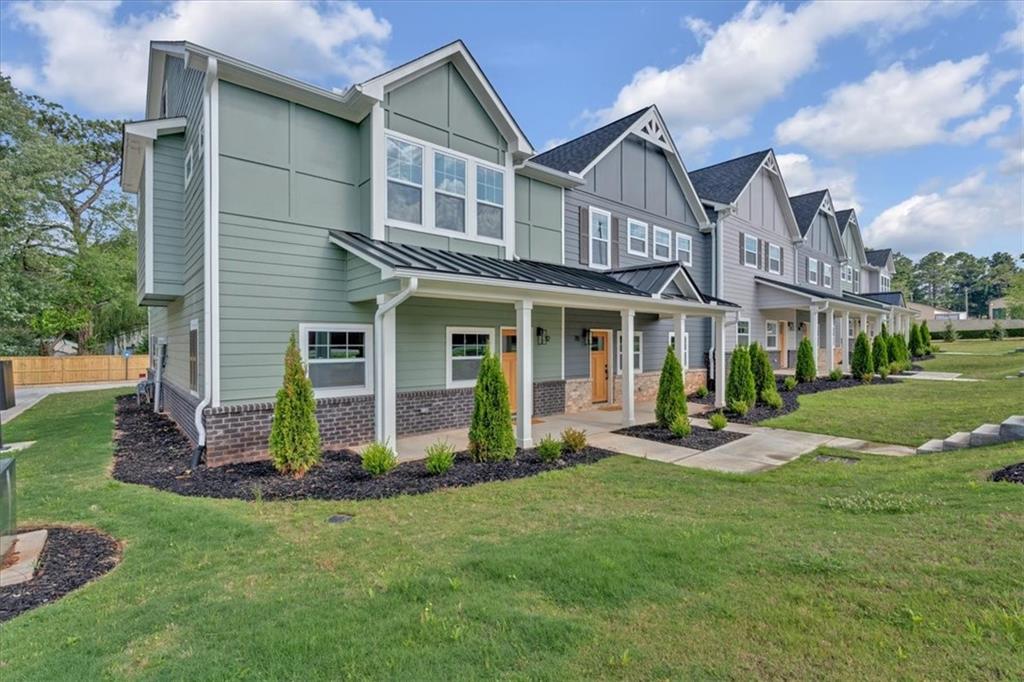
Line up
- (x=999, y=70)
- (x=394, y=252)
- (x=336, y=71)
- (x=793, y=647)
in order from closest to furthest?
(x=793, y=647) → (x=394, y=252) → (x=999, y=70) → (x=336, y=71)

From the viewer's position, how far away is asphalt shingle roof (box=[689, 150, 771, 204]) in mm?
18641

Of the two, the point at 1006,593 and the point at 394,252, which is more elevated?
the point at 394,252

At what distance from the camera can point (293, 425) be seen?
22.8 ft

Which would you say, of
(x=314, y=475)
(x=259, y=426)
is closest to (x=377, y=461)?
Answer: (x=314, y=475)

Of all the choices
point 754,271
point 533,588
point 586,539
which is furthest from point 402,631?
point 754,271

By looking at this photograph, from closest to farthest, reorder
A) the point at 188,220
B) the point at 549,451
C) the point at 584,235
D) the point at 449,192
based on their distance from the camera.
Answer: the point at 549,451
the point at 188,220
the point at 449,192
the point at 584,235

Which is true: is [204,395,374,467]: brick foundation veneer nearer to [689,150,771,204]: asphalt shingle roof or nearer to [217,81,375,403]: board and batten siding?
Result: [217,81,375,403]: board and batten siding

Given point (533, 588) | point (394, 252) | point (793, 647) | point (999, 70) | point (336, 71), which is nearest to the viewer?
point (793, 647)

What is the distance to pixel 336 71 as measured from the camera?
1452cm

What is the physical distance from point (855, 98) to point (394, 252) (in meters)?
16.0

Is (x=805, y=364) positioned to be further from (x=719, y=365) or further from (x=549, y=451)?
(x=549, y=451)

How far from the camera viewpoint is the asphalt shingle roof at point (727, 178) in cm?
1864

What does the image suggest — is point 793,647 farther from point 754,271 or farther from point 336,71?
point 754,271

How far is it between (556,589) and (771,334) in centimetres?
2192
